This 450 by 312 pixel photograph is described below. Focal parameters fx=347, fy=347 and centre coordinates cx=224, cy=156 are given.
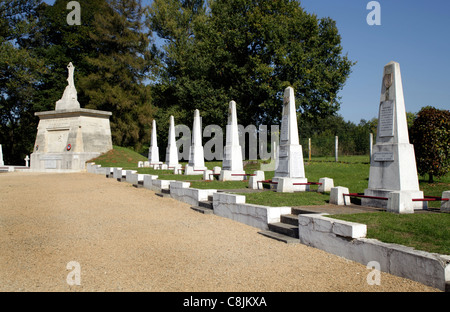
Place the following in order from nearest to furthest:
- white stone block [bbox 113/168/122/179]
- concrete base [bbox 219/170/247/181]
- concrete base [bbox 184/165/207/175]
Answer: concrete base [bbox 219/170/247/181] < concrete base [bbox 184/165/207/175] < white stone block [bbox 113/168/122/179]

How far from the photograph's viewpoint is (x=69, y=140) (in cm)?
Result: 2733

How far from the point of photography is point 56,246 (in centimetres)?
591

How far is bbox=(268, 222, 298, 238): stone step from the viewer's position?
6.28 metres

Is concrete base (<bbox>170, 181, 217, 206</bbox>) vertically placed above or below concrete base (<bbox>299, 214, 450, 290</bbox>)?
above

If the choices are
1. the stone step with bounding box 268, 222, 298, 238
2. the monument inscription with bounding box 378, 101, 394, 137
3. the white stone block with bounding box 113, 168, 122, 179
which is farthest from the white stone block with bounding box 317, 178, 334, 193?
the white stone block with bounding box 113, 168, 122, 179

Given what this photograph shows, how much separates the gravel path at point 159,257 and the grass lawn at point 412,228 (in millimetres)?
582

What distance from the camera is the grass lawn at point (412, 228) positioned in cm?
450

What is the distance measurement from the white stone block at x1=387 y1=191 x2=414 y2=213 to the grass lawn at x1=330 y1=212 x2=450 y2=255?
0.70 ft

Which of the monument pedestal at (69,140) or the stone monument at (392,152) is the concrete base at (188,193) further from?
the monument pedestal at (69,140)

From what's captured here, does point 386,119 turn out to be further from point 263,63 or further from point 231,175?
point 263,63

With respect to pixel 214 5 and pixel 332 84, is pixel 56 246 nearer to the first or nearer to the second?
pixel 332 84

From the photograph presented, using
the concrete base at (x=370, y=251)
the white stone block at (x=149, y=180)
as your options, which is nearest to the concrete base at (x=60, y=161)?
the white stone block at (x=149, y=180)

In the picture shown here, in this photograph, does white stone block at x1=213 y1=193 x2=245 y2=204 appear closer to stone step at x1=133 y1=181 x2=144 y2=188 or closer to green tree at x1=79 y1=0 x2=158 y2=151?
stone step at x1=133 y1=181 x2=144 y2=188

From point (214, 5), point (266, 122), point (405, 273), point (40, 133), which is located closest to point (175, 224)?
point (405, 273)
